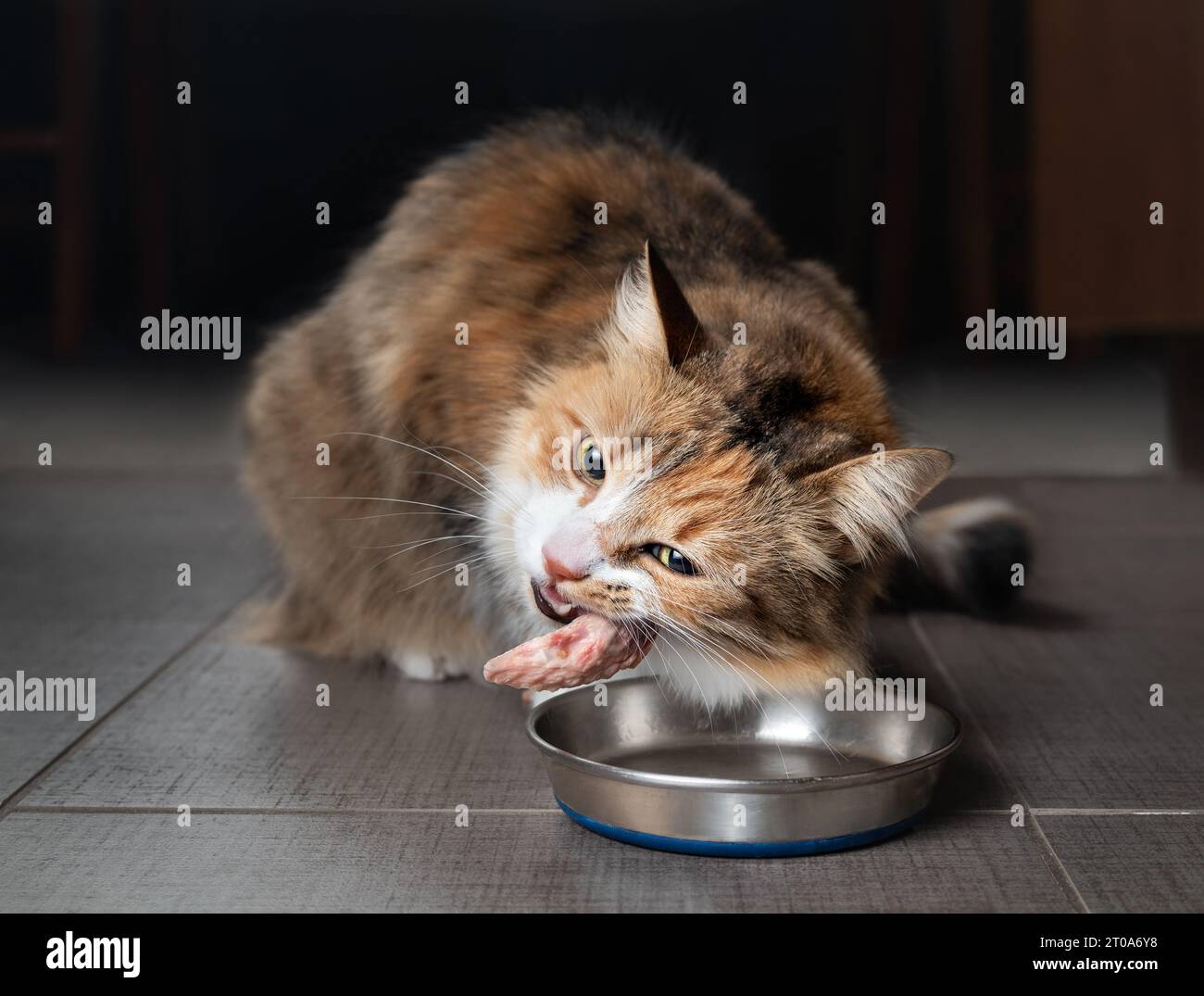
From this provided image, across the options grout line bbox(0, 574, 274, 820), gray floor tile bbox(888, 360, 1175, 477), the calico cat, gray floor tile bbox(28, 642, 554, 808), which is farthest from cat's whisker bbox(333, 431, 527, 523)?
gray floor tile bbox(888, 360, 1175, 477)

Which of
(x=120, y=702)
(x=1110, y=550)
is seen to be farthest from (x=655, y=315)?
(x=1110, y=550)

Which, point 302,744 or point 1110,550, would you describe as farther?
point 1110,550

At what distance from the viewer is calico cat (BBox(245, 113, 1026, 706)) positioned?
→ 1676mm

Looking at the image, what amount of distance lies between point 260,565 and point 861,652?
181 centimetres

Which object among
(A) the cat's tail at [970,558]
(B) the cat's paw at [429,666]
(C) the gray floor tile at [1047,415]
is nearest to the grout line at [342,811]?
(B) the cat's paw at [429,666]

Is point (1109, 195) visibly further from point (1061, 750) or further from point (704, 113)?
point (1061, 750)

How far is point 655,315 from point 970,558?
117cm

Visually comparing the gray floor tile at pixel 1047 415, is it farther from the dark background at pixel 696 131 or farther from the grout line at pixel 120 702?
the grout line at pixel 120 702

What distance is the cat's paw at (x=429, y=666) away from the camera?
7.95 ft

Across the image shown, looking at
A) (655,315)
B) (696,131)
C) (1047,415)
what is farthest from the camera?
(1047,415)

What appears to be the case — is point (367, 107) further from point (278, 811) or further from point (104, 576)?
point (278, 811)

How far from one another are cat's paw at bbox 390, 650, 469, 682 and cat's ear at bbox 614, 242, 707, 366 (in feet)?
2.68

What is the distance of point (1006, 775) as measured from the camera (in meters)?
1.96

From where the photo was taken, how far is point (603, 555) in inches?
65.1
